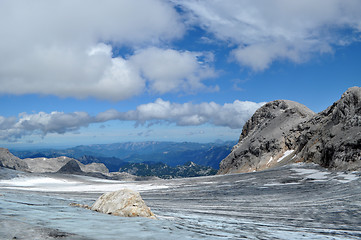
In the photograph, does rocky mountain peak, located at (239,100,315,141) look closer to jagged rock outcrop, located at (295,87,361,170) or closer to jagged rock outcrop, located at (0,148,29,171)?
jagged rock outcrop, located at (295,87,361,170)

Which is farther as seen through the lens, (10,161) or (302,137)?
(10,161)

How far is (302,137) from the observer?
119 feet

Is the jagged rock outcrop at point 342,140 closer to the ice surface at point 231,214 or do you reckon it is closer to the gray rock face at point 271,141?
the ice surface at point 231,214

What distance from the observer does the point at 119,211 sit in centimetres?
886

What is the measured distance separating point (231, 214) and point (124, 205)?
202 inches

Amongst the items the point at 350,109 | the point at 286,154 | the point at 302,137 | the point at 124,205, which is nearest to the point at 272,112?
the point at 286,154

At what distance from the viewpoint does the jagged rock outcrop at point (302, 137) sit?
2359 centimetres

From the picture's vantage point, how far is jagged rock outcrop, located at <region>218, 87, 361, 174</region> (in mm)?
23594

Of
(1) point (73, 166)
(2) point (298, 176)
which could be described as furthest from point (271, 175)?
(1) point (73, 166)

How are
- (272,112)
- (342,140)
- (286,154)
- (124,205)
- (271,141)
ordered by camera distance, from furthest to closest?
(272,112)
(271,141)
(286,154)
(342,140)
(124,205)

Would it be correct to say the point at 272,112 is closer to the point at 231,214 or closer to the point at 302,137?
the point at 302,137

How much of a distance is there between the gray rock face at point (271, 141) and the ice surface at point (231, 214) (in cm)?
1621

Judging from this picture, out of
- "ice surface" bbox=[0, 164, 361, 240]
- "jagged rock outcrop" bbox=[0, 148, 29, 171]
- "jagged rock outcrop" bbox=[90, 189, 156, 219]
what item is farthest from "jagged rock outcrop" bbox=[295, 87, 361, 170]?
"jagged rock outcrop" bbox=[0, 148, 29, 171]

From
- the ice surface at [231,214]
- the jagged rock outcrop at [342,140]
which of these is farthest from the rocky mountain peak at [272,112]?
the ice surface at [231,214]
